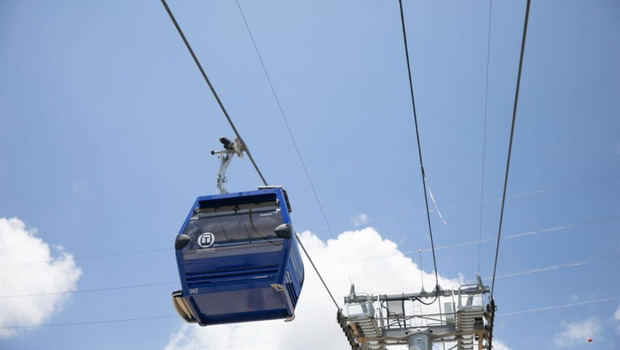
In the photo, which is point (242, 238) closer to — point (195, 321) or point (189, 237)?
point (189, 237)

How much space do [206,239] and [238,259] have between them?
63 cm

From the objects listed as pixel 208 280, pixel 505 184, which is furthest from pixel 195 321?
pixel 505 184

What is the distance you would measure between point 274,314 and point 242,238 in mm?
1561

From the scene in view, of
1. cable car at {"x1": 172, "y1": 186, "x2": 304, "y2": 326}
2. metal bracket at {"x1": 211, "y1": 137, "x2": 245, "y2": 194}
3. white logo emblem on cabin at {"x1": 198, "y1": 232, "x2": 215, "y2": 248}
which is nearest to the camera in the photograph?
cable car at {"x1": 172, "y1": 186, "x2": 304, "y2": 326}

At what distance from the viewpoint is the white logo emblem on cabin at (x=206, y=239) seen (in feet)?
25.8

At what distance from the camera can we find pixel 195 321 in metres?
8.52

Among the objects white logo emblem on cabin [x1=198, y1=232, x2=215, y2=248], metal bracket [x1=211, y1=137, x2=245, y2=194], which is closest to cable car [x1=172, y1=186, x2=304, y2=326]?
white logo emblem on cabin [x1=198, y1=232, x2=215, y2=248]

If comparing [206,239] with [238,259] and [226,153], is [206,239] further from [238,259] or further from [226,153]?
[226,153]

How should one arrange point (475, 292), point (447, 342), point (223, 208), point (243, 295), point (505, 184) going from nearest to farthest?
1. point (505, 184)
2. point (243, 295)
3. point (223, 208)
4. point (475, 292)
5. point (447, 342)

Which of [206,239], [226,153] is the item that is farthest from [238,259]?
[226,153]

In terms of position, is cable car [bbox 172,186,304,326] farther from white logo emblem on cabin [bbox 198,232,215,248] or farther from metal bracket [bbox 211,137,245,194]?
metal bracket [bbox 211,137,245,194]

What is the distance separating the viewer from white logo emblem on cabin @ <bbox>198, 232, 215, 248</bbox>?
787cm

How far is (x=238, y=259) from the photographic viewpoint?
7.74 metres

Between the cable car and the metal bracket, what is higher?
the metal bracket
